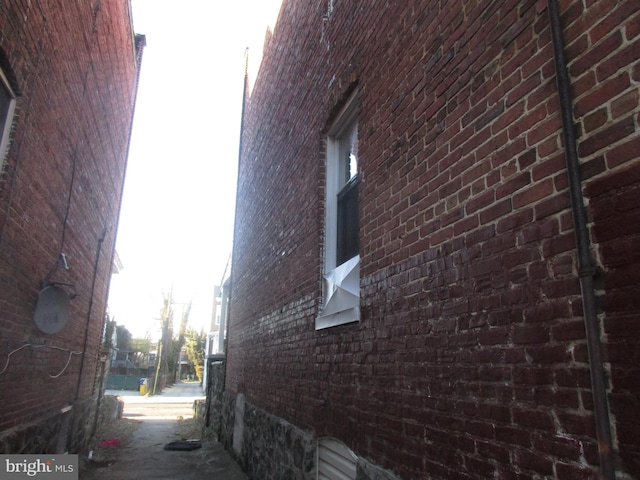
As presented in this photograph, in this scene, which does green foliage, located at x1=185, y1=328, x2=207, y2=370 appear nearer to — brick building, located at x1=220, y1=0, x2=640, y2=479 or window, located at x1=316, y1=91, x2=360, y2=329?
window, located at x1=316, y1=91, x2=360, y2=329

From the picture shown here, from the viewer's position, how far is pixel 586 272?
6.01 feet

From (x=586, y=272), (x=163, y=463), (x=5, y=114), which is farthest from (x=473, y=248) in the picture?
(x=163, y=463)

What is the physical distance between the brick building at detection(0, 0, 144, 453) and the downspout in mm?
→ 4128

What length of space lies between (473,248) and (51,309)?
5.57 metres

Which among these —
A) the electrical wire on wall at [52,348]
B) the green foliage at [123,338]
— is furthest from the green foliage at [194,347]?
the electrical wire on wall at [52,348]

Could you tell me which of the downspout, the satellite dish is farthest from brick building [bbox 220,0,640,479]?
the satellite dish

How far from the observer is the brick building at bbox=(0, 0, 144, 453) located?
4504mm

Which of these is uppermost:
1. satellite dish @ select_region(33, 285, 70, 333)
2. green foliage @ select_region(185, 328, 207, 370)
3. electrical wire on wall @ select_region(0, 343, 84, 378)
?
green foliage @ select_region(185, 328, 207, 370)

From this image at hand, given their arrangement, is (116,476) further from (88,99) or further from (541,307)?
(541,307)

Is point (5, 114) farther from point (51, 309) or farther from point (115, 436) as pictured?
point (115, 436)

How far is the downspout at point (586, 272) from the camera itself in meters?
1.70

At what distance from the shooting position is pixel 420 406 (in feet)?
9.52

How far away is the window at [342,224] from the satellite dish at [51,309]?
11.3ft
